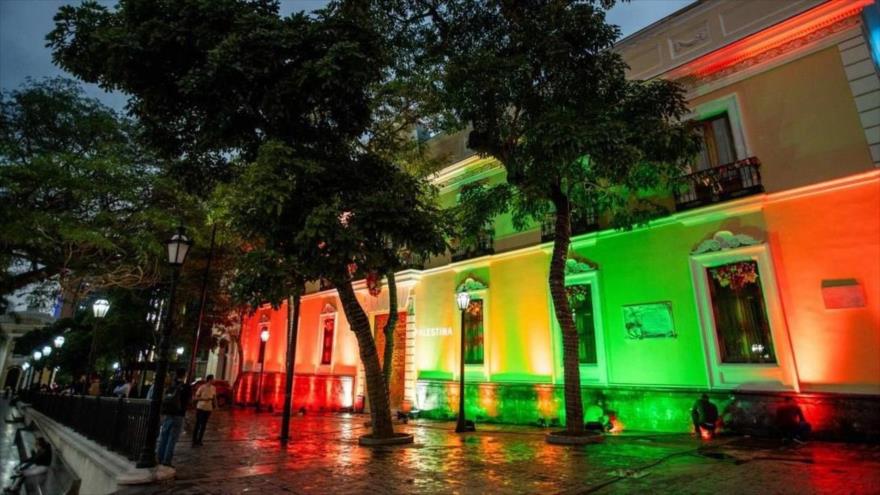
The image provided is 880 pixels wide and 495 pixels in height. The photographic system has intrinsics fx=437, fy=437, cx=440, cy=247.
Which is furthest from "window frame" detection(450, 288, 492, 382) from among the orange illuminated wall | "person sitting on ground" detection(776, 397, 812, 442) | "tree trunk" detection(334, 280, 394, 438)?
the orange illuminated wall

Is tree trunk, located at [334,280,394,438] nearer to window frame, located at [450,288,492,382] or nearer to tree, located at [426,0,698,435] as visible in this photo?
tree, located at [426,0,698,435]

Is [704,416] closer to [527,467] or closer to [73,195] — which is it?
[527,467]

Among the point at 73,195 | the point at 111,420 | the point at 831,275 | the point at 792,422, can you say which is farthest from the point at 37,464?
the point at 831,275

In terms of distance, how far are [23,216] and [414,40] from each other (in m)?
10.7

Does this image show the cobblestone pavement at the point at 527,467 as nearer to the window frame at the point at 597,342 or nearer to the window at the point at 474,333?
the window frame at the point at 597,342

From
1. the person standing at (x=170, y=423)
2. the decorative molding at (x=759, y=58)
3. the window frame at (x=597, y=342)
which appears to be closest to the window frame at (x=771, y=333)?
the window frame at (x=597, y=342)

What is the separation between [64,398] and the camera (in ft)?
44.9

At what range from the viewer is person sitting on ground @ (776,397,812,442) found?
8.67 metres

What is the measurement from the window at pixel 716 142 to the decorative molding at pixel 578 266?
12.3 ft

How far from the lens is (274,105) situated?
8.04m

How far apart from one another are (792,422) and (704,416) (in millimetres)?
1553

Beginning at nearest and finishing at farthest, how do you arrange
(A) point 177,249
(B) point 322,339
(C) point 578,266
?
1. (A) point 177,249
2. (C) point 578,266
3. (B) point 322,339

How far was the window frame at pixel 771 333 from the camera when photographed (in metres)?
9.39

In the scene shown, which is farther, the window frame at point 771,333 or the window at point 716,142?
the window at point 716,142
